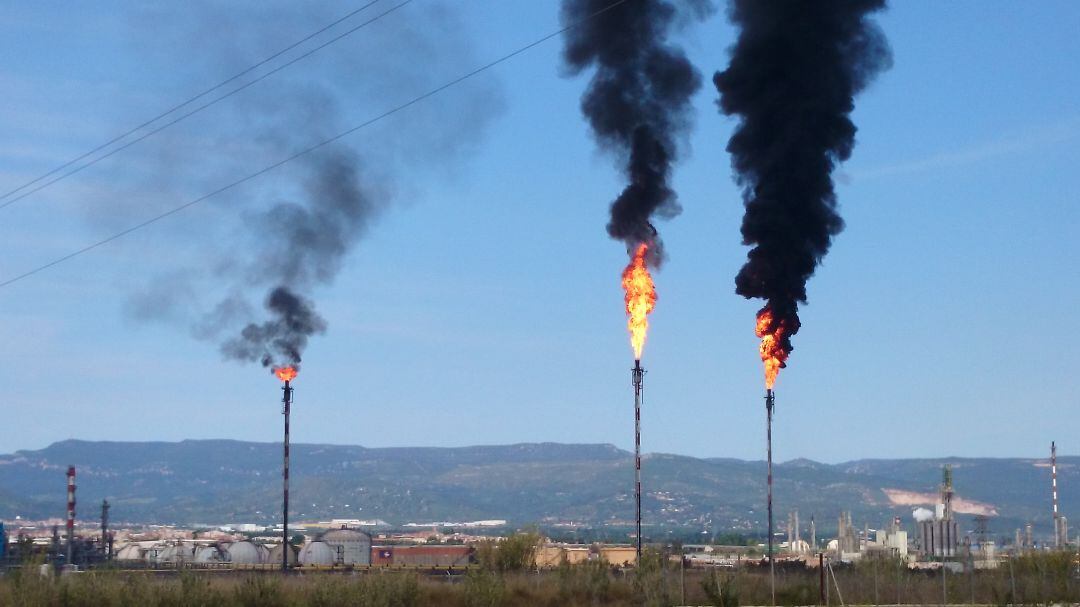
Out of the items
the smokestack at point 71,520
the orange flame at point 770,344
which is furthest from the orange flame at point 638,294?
the smokestack at point 71,520

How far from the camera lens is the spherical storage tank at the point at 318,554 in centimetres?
13950

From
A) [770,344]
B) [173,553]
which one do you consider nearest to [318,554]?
[173,553]

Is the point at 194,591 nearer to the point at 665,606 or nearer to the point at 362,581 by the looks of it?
the point at 362,581

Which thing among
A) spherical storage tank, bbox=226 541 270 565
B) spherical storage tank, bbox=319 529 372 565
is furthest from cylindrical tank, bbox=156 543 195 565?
spherical storage tank, bbox=319 529 372 565

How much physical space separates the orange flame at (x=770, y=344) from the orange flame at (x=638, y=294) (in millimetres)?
7014

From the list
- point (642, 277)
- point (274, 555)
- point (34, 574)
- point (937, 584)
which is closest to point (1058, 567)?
point (937, 584)

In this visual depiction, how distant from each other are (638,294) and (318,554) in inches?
2837

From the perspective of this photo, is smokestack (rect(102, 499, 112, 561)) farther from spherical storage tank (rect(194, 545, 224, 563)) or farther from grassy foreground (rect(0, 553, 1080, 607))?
grassy foreground (rect(0, 553, 1080, 607))

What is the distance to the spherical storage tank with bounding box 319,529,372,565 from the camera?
501ft

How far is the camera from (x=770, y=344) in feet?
249

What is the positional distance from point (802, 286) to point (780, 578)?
48.6 ft

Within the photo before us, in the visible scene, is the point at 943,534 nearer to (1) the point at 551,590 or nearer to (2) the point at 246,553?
(2) the point at 246,553

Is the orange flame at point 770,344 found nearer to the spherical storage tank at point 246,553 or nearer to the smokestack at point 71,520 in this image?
the smokestack at point 71,520

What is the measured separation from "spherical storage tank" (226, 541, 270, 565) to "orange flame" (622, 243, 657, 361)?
72638mm
